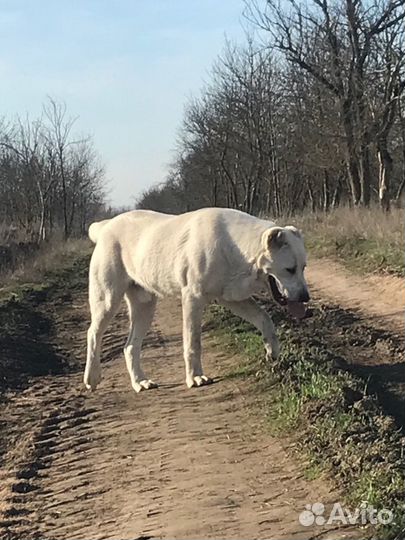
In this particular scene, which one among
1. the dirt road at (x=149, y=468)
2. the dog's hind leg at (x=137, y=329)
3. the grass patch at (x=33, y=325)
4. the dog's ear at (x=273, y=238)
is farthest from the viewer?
the grass patch at (x=33, y=325)

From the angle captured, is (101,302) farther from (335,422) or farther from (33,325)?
(33,325)

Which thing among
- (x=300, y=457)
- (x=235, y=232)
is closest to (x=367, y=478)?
(x=300, y=457)

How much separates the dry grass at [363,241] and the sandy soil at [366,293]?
0.29 metres

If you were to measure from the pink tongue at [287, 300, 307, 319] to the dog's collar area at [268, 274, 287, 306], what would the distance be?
2.8 inches

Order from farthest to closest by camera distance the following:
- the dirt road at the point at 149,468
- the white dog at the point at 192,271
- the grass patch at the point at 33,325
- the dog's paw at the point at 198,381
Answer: the grass patch at the point at 33,325
the dog's paw at the point at 198,381
the white dog at the point at 192,271
the dirt road at the point at 149,468

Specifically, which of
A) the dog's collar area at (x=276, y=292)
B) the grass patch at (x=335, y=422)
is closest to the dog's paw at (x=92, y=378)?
the grass patch at (x=335, y=422)

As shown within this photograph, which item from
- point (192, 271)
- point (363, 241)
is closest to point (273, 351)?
point (192, 271)

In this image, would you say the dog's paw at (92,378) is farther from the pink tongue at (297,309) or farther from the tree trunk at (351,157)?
the tree trunk at (351,157)

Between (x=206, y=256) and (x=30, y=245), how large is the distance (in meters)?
29.1

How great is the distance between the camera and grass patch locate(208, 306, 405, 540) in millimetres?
4613

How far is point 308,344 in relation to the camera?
9555mm

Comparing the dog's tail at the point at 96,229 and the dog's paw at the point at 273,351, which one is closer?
the dog's paw at the point at 273,351

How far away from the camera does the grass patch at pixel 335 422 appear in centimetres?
461

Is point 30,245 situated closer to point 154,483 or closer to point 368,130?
point 368,130
